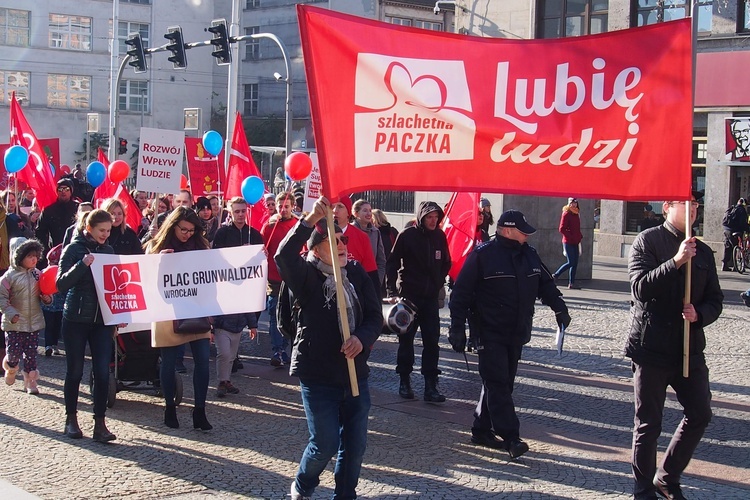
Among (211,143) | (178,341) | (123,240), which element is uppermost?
(211,143)

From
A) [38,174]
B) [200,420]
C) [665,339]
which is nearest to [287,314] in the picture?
[665,339]

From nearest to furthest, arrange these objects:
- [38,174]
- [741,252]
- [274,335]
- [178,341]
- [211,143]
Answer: [178,341] < [274,335] < [38,174] < [211,143] < [741,252]

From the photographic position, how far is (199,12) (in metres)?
56.7

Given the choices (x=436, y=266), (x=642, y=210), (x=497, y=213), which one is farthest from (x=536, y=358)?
(x=642, y=210)

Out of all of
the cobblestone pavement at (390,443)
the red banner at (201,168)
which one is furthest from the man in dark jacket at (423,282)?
the red banner at (201,168)

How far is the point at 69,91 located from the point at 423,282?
48.1 m

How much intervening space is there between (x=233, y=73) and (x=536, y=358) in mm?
19339

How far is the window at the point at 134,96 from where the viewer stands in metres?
54.7

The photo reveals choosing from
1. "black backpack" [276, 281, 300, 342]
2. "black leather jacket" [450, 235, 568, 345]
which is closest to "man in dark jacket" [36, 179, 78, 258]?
"black leather jacket" [450, 235, 568, 345]

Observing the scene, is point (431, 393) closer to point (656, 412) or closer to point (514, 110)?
point (656, 412)

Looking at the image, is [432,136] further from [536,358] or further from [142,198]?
[142,198]

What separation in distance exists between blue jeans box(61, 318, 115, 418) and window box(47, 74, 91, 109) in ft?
159

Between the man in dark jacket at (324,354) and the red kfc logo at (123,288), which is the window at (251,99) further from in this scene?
the man in dark jacket at (324,354)

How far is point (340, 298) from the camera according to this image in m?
5.34
